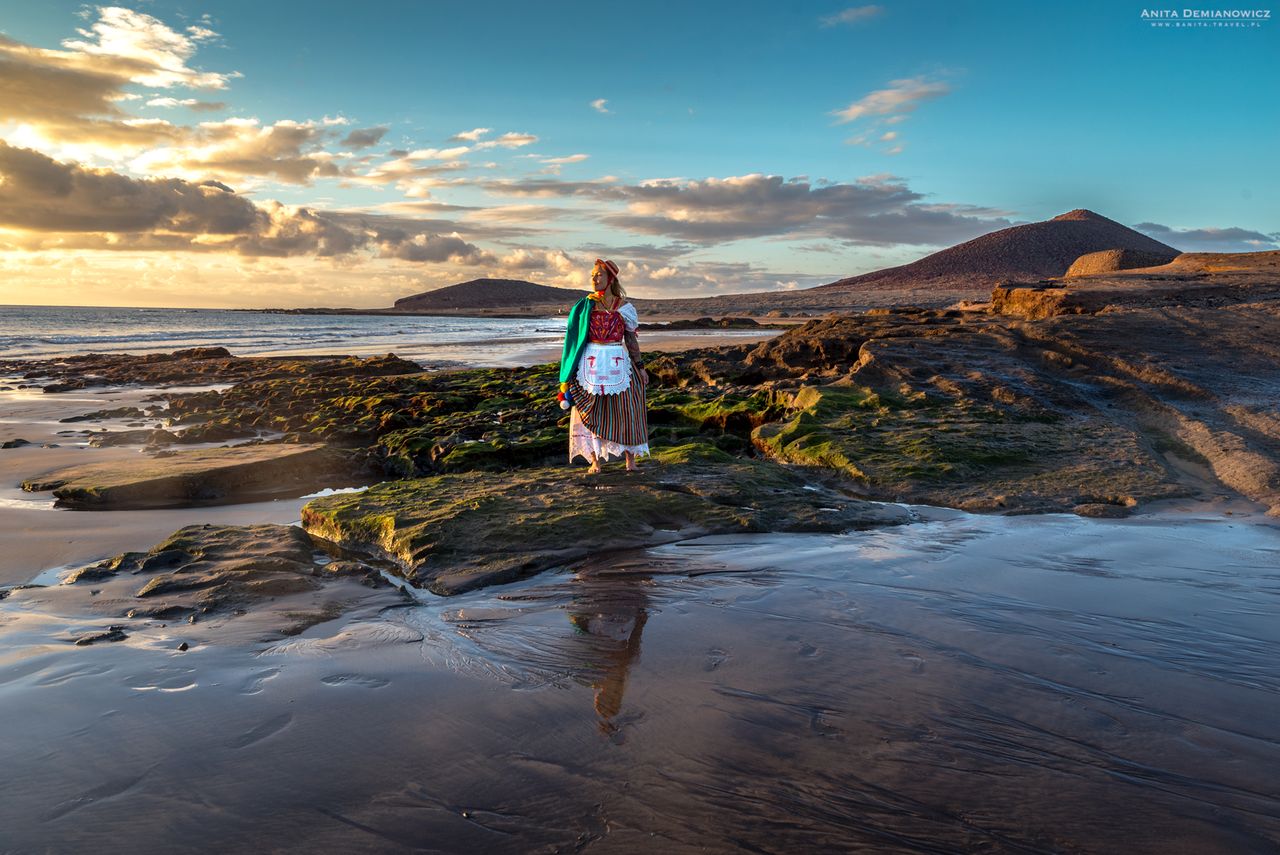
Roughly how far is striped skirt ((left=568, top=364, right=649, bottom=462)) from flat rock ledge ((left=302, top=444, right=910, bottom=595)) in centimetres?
29

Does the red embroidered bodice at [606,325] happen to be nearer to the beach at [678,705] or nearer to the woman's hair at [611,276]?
the woman's hair at [611,276]

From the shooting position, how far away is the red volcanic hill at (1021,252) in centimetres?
8081

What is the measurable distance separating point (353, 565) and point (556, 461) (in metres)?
3.97

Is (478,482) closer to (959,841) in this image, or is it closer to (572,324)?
(572,324)

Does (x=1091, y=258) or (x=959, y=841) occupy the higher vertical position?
(x=1091, y=258)

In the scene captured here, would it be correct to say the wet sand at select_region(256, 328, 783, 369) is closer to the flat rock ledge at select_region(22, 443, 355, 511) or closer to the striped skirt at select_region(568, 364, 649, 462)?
the flat rock ledge at select_region(22, 443, 355, 511)

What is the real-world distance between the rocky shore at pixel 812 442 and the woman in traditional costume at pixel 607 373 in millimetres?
416

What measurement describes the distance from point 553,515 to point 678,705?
102 inches

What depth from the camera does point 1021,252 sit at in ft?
276

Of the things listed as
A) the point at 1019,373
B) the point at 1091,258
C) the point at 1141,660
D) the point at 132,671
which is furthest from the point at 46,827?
the point at 1091,258

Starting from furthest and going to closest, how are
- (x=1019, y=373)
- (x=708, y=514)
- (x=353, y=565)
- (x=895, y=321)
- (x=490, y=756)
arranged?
(x=895, y=321), (x=1019, y=373), (x=708, y=514), (x=353, y=565), (x=490, y=756)

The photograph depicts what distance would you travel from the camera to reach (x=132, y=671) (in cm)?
347

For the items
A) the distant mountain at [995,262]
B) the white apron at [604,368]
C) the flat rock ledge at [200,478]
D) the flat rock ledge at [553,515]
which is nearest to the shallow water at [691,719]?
the flat rock ledge at [553,515]

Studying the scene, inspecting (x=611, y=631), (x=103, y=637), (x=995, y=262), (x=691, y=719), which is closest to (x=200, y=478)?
(x=103, y=637)
